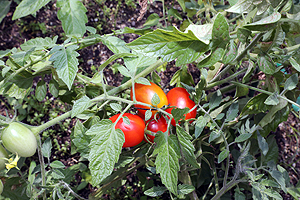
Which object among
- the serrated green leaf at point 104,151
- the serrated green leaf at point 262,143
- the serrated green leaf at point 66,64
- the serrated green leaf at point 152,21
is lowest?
the serrated green leaf at point 262,143

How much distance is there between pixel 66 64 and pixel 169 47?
Answer: 0.30 m

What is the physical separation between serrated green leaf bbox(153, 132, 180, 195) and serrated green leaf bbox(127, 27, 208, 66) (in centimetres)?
20

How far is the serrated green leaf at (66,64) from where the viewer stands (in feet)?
1.89

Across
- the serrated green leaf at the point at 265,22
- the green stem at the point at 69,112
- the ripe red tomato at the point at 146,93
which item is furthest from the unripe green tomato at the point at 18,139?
the serrated green leaf at the point at 265,22

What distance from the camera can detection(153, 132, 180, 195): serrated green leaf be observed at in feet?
1.71

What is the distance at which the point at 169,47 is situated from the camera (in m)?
0.46

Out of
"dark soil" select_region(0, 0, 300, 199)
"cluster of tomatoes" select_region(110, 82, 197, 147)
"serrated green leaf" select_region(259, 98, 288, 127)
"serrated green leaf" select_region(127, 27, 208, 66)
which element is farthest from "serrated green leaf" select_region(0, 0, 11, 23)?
"serrated green leaf" select_region(259, 98, 288, 127)

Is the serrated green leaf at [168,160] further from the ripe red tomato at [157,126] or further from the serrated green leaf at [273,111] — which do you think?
the serrated green leaf at [273,111]

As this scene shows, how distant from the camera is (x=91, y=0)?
143cm

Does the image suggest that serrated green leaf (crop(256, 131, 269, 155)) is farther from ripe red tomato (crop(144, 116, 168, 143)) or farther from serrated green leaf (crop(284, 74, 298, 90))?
ripe red tomato (crop(144, 116, 168, 143))

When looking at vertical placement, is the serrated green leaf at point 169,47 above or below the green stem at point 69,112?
above

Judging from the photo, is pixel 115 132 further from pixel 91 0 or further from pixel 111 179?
pixel 91 0

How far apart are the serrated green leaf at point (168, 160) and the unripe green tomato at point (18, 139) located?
12.2 inches

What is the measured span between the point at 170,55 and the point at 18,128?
0.39m
